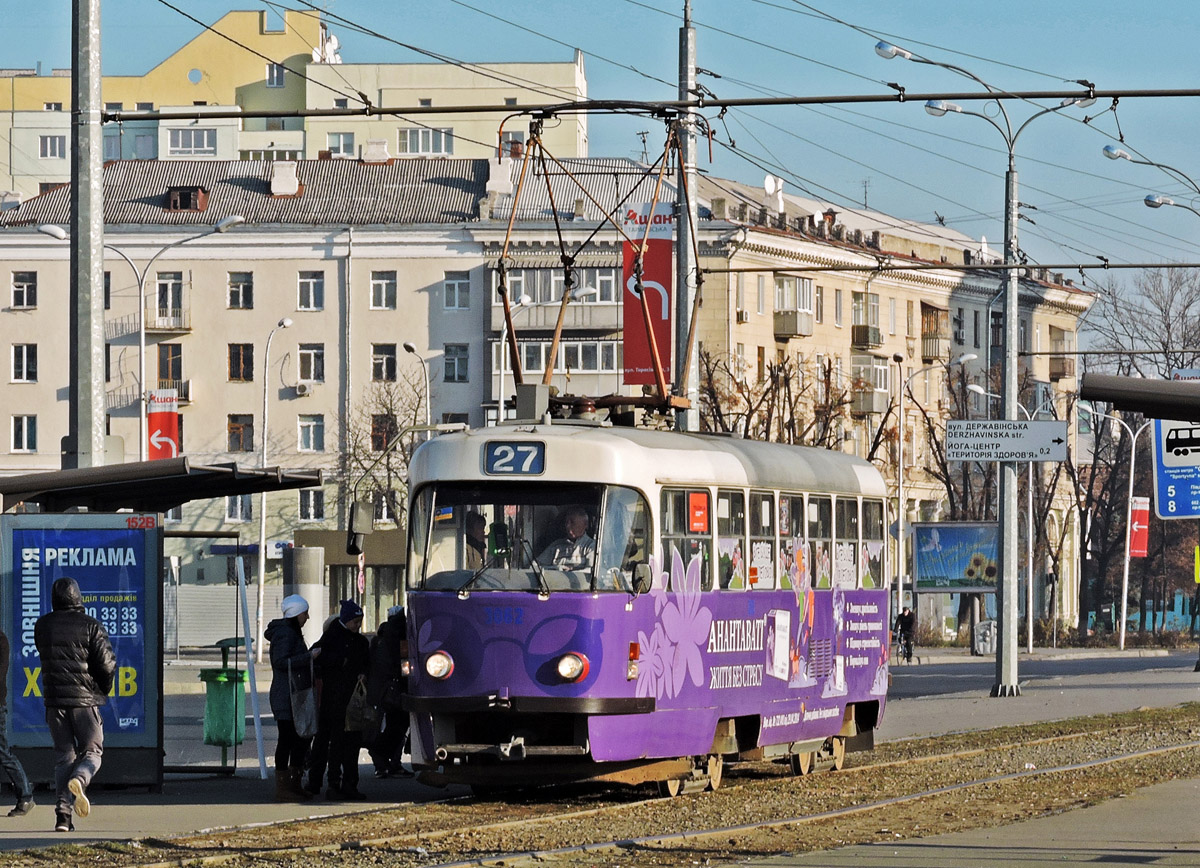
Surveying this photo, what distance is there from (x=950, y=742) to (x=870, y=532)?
4088 mm

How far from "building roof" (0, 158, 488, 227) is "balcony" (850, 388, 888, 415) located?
15.5 metres

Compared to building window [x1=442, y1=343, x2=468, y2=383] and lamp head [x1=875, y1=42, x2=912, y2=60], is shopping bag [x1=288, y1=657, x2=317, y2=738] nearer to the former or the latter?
lamp head [x1=875, y1=42, x2=912, y2=60]

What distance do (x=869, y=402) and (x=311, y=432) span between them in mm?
20952

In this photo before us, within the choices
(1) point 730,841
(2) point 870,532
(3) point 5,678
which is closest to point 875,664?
Result: (2) point 870,532

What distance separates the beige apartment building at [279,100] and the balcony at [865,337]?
63.2 feet

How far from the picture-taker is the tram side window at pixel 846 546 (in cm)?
Result: 1967

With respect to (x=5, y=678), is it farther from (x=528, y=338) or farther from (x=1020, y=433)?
(x=528, y=338)

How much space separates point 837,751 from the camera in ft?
66.4

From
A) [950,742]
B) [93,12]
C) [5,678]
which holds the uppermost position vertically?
[93,12]

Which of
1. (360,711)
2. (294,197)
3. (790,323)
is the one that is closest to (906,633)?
(790,323)

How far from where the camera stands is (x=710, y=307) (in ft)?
254

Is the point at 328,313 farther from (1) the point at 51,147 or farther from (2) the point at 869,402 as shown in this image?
(1) the point at 51,147

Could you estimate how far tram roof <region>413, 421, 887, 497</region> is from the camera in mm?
16156

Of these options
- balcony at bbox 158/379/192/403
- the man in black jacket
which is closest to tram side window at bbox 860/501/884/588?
the man in black jacket
